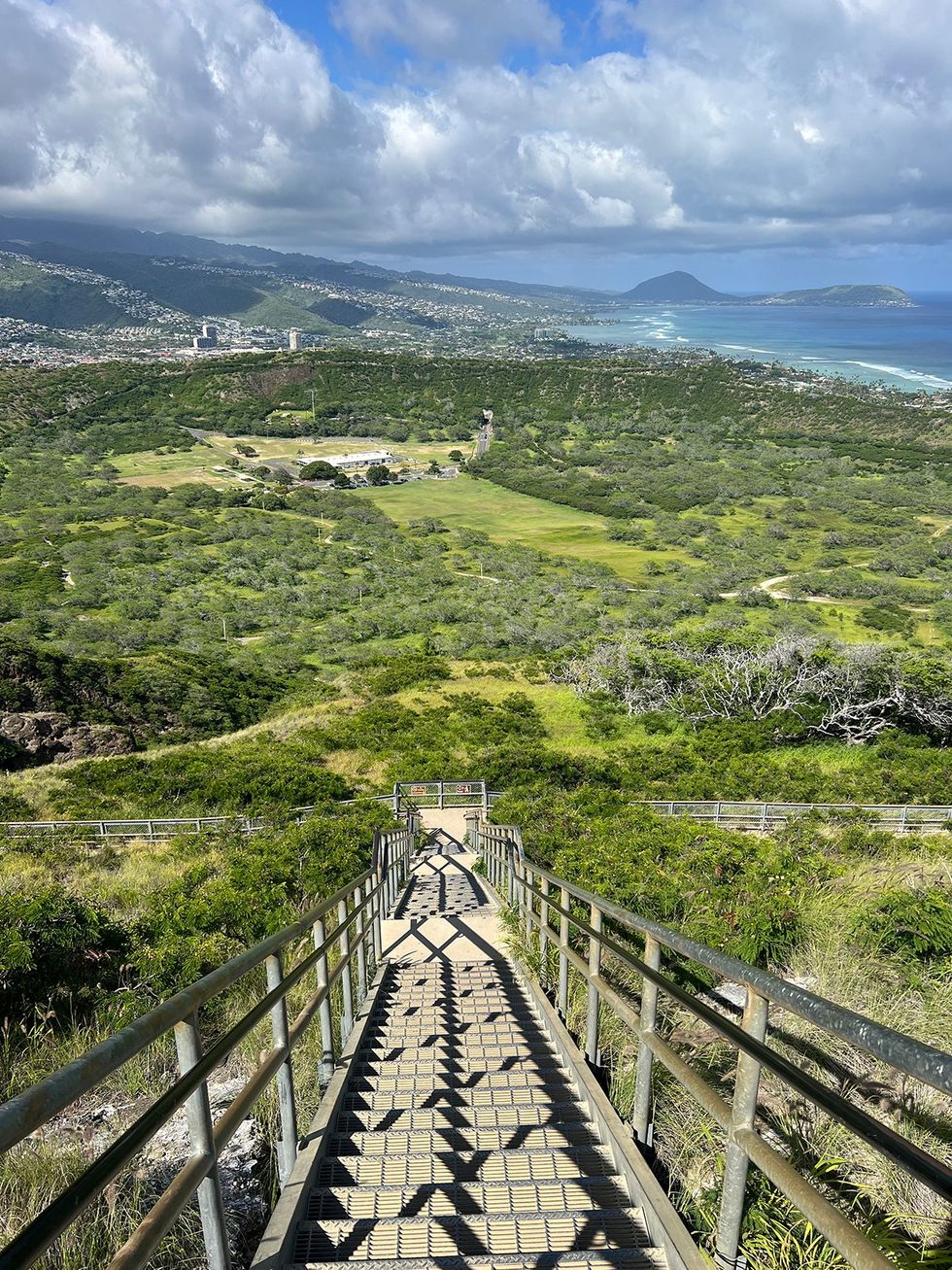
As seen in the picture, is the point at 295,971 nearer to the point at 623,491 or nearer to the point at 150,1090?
the point at 150,1090

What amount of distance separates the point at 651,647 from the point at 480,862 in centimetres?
1337

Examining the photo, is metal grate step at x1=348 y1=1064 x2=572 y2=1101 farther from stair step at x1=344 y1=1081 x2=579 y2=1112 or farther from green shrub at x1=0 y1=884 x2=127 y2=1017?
green shrub at x1=0 y1=884 x2=127 y2=1017

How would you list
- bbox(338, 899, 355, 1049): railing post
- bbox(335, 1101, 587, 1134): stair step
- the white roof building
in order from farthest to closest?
the white roof building, bbox(338, 899, 355, 1049): railing post, bbox(335, 1101, 587, 1134): stair step

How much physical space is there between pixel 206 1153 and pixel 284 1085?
990 mm

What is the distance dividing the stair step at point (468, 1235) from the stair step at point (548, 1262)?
94mm

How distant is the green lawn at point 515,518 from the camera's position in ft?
200

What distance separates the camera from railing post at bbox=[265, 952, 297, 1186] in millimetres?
2715

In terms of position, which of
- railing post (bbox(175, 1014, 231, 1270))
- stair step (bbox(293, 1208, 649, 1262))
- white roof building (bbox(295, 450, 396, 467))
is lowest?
stair step (bbox(293, 1208, 649, 1262))

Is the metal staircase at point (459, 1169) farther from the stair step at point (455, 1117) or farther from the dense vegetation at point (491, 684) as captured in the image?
the dense vegetation at point (491, 684)

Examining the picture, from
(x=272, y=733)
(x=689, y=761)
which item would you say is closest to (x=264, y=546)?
(x=272, y=733)

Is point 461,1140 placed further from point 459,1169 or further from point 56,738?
point 56,738

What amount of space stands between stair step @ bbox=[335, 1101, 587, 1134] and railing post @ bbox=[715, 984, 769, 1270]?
4.54 ft

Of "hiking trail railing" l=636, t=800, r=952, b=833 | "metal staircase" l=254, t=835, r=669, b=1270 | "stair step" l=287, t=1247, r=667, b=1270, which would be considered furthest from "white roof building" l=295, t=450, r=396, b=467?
"stair step" l=287, t=1247, r=667, b=1270

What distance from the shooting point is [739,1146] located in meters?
1.91
